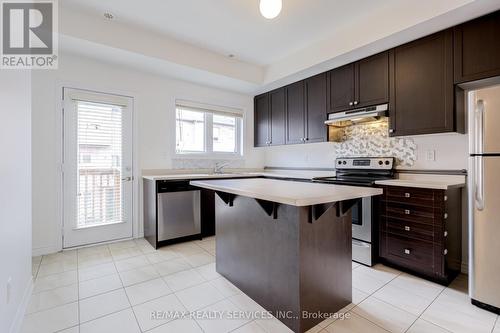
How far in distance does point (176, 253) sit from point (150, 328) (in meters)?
1.37

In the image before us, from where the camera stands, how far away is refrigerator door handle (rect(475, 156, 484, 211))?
1.83m

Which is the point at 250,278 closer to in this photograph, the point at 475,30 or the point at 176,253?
the point at 176,253

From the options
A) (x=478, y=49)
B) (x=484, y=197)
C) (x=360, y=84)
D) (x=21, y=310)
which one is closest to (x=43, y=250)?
(x=21, y=310)

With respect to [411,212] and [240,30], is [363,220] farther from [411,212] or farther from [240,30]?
[240,30]

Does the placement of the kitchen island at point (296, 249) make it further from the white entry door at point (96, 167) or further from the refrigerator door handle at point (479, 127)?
the white entry door at point (96, 167)

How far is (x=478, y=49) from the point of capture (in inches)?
82.7

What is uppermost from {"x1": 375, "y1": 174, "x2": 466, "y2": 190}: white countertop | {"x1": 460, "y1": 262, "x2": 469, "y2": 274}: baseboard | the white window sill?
the white window sill

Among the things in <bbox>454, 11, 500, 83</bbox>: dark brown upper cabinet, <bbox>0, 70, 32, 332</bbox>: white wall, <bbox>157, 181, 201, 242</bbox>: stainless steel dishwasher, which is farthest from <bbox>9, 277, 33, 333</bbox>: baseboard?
<bbox>454, 11, 500, 83</bbox>: dark brown upper cabinet

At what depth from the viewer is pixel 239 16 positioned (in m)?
2.64

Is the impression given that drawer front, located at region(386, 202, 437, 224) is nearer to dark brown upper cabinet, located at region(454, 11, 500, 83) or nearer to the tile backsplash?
dark brown upper cabinet, located at region(454, 11, 500, 83)

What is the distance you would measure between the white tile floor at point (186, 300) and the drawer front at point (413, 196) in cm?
74

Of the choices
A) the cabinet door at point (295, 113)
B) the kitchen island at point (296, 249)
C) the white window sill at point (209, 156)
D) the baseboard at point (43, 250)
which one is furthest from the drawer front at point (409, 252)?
the baseboard at point (43, 250)

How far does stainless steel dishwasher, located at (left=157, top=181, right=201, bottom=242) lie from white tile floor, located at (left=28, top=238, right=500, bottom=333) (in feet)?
Result: 1.70

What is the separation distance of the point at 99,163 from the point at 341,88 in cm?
339
